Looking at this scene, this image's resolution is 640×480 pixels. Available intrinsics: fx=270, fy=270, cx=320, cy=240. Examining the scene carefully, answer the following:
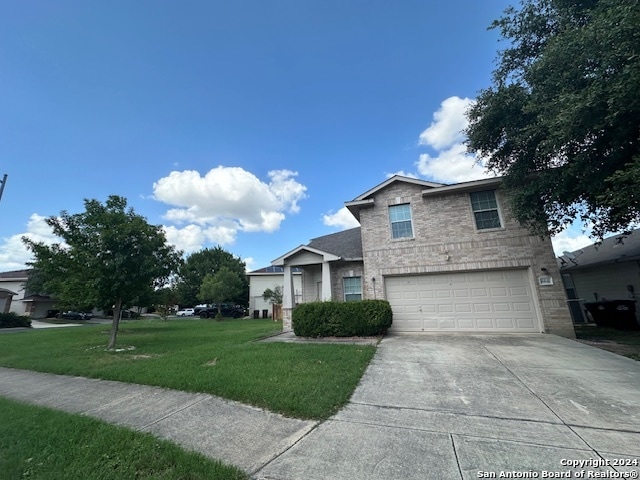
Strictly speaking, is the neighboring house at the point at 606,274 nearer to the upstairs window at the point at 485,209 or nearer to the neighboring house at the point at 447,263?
the neighboring house at the point at 447,263

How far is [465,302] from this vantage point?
10555mm

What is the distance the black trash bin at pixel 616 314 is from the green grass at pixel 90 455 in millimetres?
16660

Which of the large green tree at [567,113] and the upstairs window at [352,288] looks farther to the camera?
the upstairs window at [352,288]

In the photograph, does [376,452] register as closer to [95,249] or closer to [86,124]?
[95,249]

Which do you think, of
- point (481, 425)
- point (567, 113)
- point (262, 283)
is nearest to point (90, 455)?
point (481, 425)

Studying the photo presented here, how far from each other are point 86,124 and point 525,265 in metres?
18.5

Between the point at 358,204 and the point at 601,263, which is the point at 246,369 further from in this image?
the point at 601,263

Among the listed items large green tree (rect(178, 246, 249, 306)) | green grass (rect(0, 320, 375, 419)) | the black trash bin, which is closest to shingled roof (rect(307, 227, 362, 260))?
green grass (rect(0, 320, 375, 419))

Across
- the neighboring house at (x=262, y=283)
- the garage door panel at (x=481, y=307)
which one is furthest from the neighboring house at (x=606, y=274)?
the neighboring house at (x=262, y=283)

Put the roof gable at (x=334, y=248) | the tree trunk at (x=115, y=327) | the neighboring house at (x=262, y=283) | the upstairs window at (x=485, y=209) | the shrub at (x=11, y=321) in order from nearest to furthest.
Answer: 1. the tree trunk at (x=115, y=327)
2. the upstairs window at (x=485, y=209)
3. the roof gable at (x=334, y=248)
4. the shrub at (x=11, y=321)
5. the neighboring house at (x=262, y=283)

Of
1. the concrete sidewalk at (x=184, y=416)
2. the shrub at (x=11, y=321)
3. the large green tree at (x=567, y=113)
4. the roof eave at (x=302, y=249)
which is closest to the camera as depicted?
the concrete sidewalk at (x=184, y=416)

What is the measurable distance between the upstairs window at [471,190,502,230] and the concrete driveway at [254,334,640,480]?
5.71 meters

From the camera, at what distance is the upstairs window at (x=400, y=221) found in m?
11.8

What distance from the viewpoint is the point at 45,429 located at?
12.5 feet
